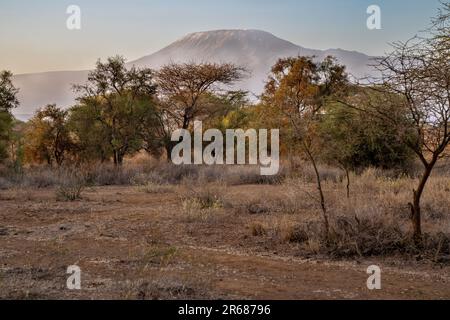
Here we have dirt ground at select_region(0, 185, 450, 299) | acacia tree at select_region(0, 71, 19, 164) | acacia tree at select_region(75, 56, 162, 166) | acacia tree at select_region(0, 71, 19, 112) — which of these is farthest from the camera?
acacia tree at select_region(75, 56, 162, 166)

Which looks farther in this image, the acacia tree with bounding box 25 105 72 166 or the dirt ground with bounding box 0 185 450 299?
the acacia tree with bounding box 25 105 72 166

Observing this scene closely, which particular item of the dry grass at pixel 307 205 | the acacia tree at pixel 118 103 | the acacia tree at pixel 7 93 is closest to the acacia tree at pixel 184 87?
the acacia tree at pixel 118 103

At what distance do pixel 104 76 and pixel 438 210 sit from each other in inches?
633

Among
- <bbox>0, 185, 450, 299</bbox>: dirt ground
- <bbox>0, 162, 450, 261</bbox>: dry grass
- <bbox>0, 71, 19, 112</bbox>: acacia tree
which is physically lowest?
<bbox>0, 185, 450, 299</bbox>: dirt ground

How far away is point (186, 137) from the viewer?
24141mm

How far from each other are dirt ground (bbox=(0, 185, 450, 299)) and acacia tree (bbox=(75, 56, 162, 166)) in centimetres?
1140

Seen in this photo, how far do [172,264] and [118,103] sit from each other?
53.4 feet

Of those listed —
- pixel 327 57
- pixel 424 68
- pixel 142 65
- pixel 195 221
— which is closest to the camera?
pixel 424 68

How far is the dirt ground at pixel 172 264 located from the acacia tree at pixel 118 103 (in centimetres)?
1140

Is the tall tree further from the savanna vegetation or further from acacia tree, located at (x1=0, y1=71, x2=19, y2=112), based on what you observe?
acacia tree, located at (x1=0, y1=71, x2=19, y2=112)

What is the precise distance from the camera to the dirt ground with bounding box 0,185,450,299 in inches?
209

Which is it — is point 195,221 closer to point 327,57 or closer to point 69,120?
point 69,120

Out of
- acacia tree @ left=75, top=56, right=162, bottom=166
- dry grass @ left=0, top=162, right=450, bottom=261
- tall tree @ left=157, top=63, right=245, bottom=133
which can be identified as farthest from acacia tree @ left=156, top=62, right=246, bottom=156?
dry grass @ left=0, top=162, right=450, bottom=261
